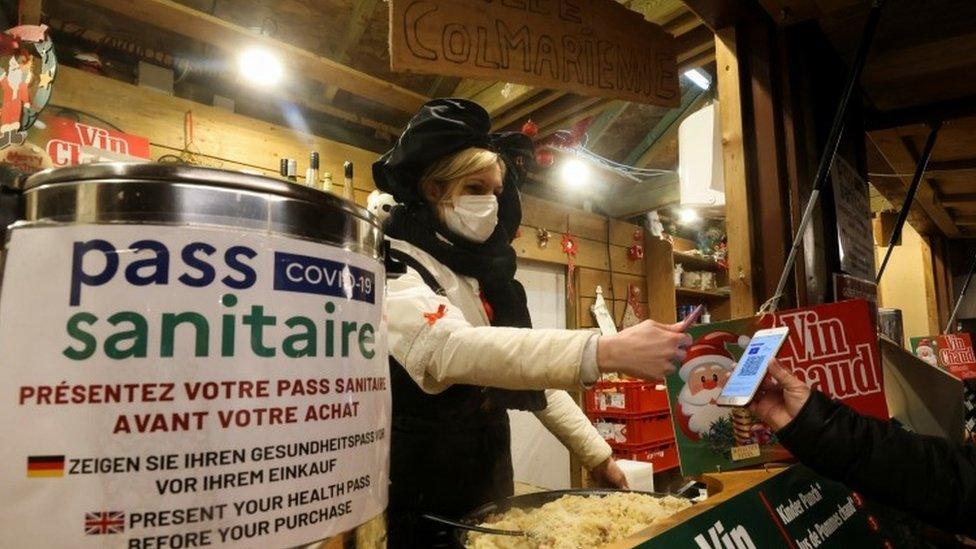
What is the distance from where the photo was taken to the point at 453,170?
1510 mm

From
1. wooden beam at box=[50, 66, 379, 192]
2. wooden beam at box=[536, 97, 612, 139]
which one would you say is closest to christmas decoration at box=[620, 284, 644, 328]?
wooden beam at box=[536, 97, 612, 139]

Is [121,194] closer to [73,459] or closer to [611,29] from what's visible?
[73,459]

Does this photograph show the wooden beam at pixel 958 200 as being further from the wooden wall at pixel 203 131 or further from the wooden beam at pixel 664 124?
the wooden wall at pixel 203 131

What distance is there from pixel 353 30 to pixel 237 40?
0.73m

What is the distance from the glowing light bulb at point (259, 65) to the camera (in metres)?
2.62

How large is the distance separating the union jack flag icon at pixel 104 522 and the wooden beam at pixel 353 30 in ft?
9.71

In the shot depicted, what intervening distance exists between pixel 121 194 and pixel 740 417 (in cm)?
126

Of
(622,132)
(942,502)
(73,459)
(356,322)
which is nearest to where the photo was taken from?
(73,459)

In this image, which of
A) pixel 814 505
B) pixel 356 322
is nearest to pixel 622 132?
pixel 814 505

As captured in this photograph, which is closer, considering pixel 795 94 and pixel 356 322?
pixel 356 322

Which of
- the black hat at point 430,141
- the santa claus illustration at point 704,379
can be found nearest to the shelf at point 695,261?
the black hat at point 430,141

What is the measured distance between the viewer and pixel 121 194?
44cm

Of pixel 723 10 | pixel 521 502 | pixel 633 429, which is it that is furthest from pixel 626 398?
pixel 521 502

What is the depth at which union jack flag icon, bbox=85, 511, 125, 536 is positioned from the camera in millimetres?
396
